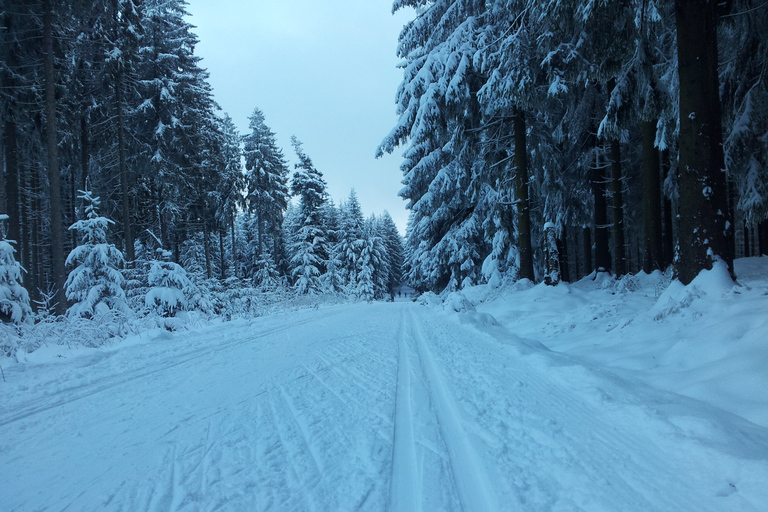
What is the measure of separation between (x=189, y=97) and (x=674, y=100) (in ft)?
69.0

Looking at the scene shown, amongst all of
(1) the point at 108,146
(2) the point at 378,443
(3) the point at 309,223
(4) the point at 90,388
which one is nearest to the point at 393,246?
(3) the point at 309,223

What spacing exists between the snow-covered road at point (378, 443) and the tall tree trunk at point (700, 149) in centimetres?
280

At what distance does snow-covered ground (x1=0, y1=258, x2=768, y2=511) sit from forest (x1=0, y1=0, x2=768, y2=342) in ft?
7.91

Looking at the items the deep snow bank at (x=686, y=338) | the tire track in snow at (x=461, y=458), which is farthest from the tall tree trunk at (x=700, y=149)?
the tire track in snow at (x=461, y=458)

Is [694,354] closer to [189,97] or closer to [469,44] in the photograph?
[469,44]

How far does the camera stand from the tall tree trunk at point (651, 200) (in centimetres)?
1034

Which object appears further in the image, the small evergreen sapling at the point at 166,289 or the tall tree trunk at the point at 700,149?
the small evergreen sapling at the point at 166,289

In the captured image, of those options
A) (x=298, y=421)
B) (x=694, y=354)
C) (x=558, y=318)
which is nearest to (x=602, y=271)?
(x=558, y=318)

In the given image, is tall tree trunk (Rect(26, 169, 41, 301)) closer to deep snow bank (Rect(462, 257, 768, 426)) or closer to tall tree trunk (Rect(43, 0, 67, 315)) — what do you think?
tall tree trunk (Rect(43, 0, 67, 315))

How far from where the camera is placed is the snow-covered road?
2.08m

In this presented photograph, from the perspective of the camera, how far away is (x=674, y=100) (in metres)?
8.27

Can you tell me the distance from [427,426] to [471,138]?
39.9ft

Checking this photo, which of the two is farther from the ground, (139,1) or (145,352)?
(139,1)

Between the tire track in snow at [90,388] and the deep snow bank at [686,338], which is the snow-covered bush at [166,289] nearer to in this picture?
the tire track in snow at [90,388]
